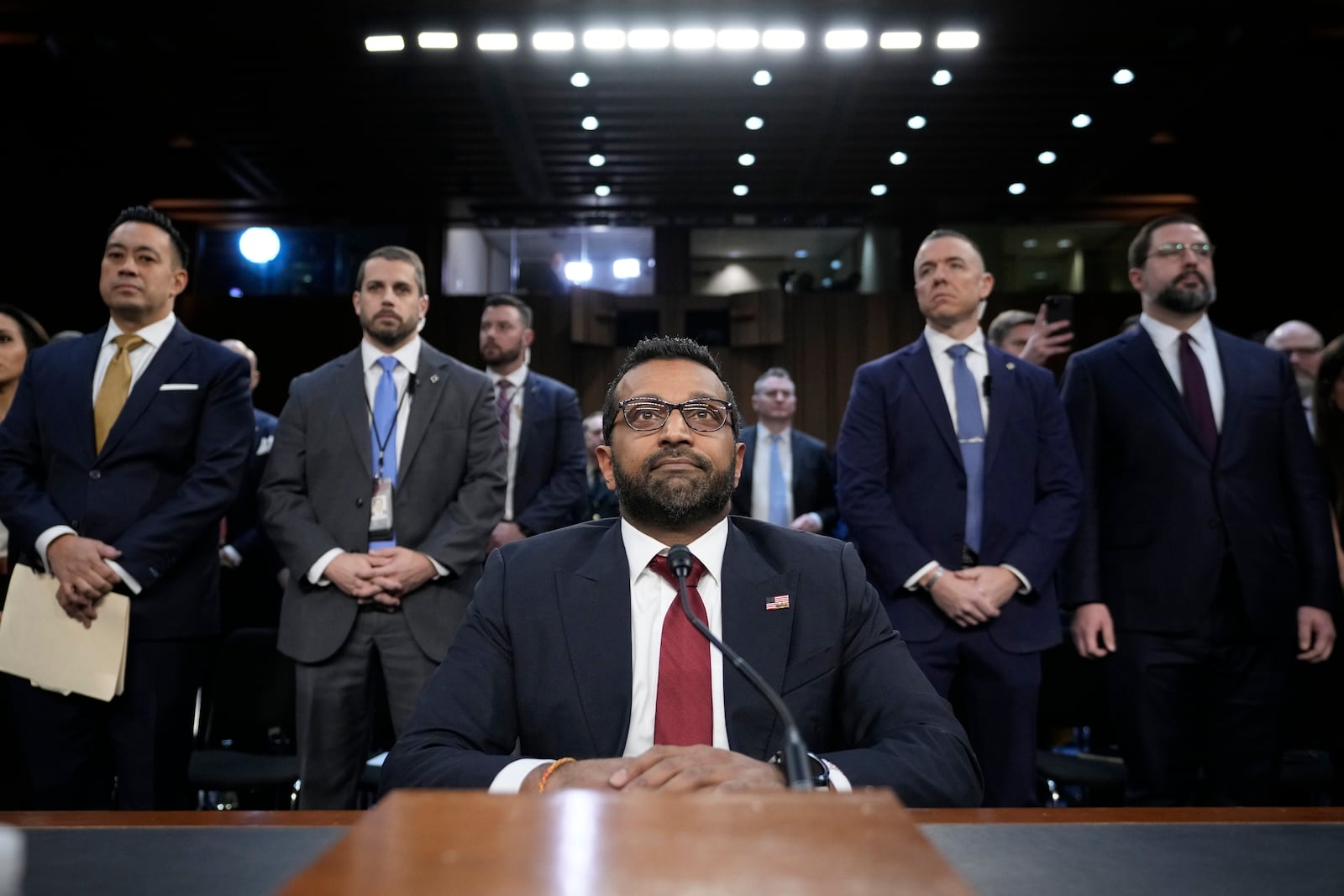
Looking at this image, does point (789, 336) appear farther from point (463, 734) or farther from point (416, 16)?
point (463, 734)

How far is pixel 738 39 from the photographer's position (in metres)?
7.20

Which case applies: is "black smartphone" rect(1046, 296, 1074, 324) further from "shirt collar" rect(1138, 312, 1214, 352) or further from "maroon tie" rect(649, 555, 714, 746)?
"maroon tie" rect(649, 555, 714, 746)

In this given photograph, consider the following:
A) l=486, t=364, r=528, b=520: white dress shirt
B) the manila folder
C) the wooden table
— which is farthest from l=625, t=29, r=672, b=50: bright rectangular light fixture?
the wooden table

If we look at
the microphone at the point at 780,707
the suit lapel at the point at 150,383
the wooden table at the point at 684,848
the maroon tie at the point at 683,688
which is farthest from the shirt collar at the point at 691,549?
the suit lapel at the point at 150,383

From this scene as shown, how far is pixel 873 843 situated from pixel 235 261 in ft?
34.6

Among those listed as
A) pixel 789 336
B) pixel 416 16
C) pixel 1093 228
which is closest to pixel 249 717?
pixel 416 16

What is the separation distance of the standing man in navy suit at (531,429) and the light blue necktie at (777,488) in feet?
4.10

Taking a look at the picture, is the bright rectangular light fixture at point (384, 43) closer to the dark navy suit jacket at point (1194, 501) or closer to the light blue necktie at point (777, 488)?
the light blue necktie at point (777, 488)

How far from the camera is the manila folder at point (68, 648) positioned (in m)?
2.42

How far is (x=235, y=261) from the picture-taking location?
32.8 feet

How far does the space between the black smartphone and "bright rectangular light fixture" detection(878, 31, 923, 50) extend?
4.37m

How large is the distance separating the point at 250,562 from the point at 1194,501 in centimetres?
346

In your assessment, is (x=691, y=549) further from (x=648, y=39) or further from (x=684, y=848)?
(x=648, y=39)

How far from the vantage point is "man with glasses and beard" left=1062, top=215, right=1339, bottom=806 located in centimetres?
267
